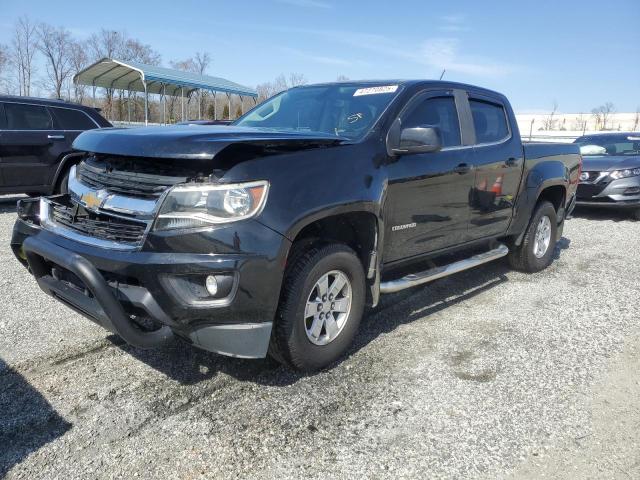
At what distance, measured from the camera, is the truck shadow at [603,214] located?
10.3 m

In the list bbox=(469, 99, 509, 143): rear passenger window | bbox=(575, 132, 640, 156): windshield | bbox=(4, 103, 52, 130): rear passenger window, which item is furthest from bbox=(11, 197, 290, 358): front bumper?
bbox=(575, 132, 640, 156): windshield

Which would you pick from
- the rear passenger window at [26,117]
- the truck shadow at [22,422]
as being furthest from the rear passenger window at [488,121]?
the rear passenger window at [26,117]

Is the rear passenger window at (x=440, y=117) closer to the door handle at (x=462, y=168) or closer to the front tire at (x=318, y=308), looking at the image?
the door handle at (x=462, y=168)

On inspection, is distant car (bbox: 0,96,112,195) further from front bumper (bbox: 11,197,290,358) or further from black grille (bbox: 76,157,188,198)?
front bumper (bbox: 11,197,290,358)

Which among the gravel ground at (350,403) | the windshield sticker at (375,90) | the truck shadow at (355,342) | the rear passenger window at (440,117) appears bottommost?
the gravel ground at (350,403)

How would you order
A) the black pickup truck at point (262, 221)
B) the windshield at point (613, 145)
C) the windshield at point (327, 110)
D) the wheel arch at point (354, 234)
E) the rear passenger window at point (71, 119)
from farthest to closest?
the windshield at point (613, 145)
the rear passenger window at point (71, 119)
the windshield at point (327, 110)
the wheel arch at point (354, 234)
the black pickup truck at point (262, 221)

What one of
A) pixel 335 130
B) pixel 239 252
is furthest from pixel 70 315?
pixel 335 130

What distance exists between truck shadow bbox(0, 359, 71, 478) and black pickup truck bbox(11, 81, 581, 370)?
0.56 meters

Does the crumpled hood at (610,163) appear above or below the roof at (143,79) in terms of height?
below

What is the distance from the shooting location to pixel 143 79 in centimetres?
2020

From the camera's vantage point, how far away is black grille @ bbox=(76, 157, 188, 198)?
2.75 m

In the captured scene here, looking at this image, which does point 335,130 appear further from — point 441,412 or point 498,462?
point 498,462

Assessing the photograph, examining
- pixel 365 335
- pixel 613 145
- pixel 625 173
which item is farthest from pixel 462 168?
pixel 613 145

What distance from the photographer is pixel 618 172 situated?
958cm
